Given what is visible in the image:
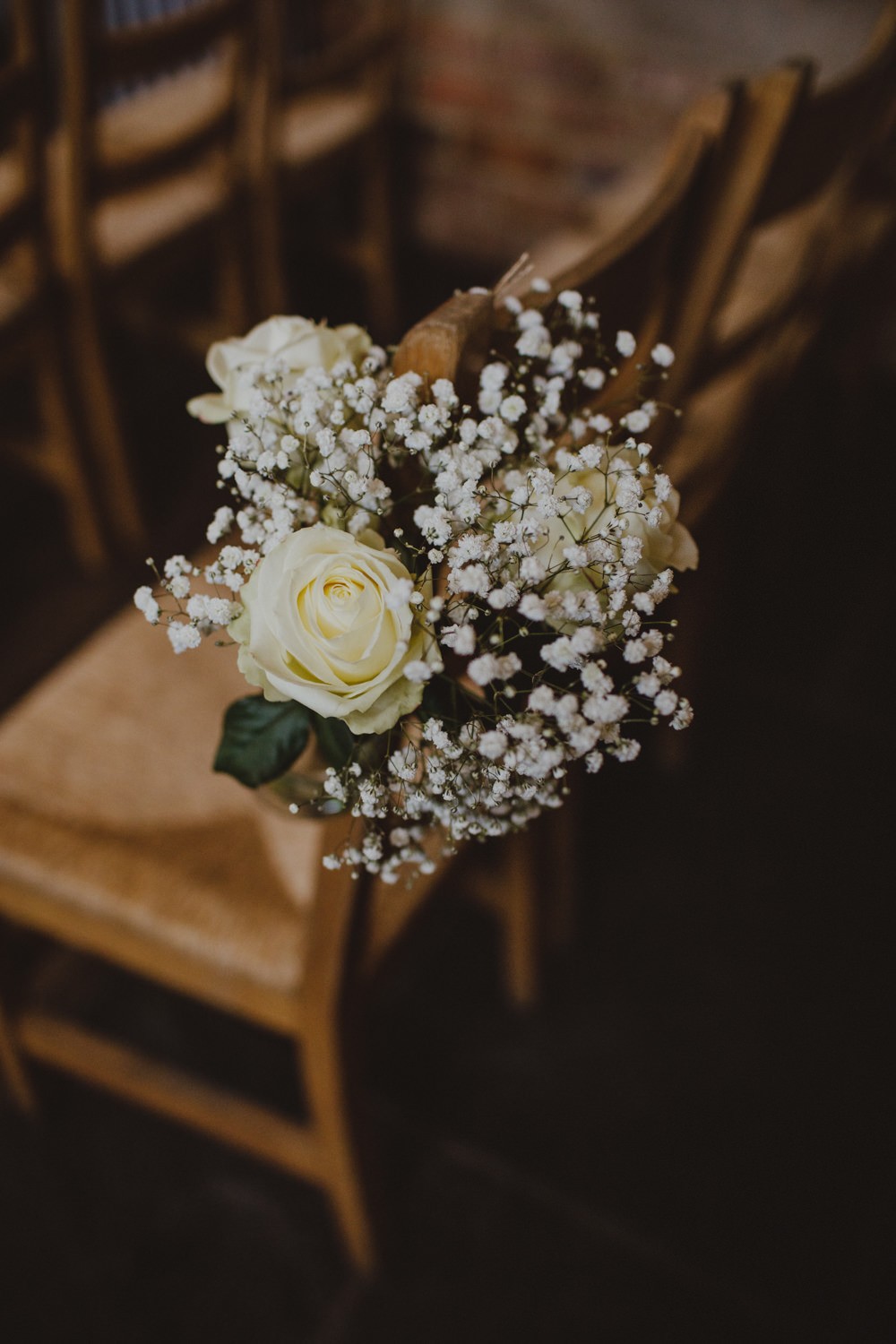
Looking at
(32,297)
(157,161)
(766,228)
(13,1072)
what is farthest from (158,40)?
(13,1072)

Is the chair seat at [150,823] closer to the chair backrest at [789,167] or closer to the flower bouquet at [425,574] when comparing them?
the flower bouquet at [425,574]

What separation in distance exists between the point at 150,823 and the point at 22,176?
1.07m

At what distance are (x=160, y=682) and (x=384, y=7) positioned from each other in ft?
5.44

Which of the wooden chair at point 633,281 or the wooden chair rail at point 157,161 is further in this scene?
the wooden chair rail at point 157,161

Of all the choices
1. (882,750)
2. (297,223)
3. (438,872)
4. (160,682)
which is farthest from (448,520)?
(297,223)

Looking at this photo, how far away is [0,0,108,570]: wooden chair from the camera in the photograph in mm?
1427

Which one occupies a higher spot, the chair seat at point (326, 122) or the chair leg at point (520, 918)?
the chair seat at point (326, 122)

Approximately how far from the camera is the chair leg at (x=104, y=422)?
1833 millimetres

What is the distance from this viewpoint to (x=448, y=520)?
0.62 meters

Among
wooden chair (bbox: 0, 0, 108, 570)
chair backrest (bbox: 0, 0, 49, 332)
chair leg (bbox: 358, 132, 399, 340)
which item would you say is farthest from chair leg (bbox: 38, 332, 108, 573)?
chair leg (bbox: 358, 132, 399, 340)

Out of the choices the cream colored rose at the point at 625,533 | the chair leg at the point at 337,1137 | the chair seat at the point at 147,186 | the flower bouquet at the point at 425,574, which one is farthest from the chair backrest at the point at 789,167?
the chair seat at the point at 147,186

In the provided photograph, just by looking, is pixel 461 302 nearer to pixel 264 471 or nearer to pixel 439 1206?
pixel 264 471

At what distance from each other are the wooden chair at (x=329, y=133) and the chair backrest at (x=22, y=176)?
46cm

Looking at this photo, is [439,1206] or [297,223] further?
[297,223]
